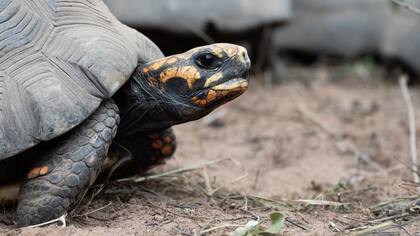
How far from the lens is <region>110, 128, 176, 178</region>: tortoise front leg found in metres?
3.43

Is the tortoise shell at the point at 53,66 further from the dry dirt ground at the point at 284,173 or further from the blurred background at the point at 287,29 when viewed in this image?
the blurred background at the point at 287,29

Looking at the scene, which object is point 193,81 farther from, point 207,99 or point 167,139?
point 167,139

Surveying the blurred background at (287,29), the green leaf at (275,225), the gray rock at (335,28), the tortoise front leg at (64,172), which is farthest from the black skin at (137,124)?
the gray rock at (335,28)

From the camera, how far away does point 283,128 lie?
Answer: 17.8 ft

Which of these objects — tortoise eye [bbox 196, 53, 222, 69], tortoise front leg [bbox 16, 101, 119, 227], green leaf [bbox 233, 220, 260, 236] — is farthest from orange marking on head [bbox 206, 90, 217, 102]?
green leaf [bbox 233, 220, 260, 236]

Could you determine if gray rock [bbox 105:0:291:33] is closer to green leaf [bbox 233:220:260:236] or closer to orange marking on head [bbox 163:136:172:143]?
orange marking on head [bbox 163:136:172:143]

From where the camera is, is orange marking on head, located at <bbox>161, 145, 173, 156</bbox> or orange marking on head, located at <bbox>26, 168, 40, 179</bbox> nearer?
orange marking on head, located at <bbox>26, 168, 40, 179</bbox>

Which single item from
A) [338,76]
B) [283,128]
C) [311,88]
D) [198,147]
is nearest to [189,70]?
[198,147]

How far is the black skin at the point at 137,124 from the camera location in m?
2.72

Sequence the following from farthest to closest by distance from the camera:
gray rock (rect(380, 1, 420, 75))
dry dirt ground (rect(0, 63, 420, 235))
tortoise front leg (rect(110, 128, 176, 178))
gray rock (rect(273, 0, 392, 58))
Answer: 1. gray rock (rect(273, 0, 392, 58))
2. gray rock (rect(380, 1, 420, 75))
3. tortoise front leg (rect(110, 128, 176, 178))
4. dry dirt ground (rect(0, 63, 420, 235))

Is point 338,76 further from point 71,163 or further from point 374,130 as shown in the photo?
point 71,163

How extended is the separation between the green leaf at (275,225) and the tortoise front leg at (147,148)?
88 cm

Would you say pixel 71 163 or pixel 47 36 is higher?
pixel 47 36

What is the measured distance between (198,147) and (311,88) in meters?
2.50
